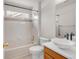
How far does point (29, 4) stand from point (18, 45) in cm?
158

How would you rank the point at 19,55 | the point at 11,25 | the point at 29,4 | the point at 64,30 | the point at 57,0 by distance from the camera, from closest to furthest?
A: 1. the point at 64,30
2. the point at 57,0
3. the point at 11,25
4. the point at 19,55
5. the point at 29,4

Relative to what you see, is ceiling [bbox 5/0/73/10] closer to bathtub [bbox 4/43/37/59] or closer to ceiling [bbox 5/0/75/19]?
ceiling [bbox 5/0/75/19]

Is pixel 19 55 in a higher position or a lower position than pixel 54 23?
lower

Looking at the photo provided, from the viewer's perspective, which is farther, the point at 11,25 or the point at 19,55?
the point at 19,55

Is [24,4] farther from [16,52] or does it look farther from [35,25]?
[16,52]

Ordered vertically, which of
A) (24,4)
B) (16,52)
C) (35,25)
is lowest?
(16,52)

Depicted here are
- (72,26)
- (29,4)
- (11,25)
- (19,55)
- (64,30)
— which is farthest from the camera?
(29,4)

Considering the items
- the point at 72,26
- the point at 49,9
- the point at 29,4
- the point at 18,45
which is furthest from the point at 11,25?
the point at 72,26

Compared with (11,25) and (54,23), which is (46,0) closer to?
(54,23)

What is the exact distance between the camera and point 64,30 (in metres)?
2.19

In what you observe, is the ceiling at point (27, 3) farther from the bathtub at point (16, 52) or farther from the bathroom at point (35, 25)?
the bathtub at point (16, 52)

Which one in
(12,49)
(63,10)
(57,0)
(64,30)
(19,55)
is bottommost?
(19,55)

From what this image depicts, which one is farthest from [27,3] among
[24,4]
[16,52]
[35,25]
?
[16,52]

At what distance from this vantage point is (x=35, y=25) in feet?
10.6
